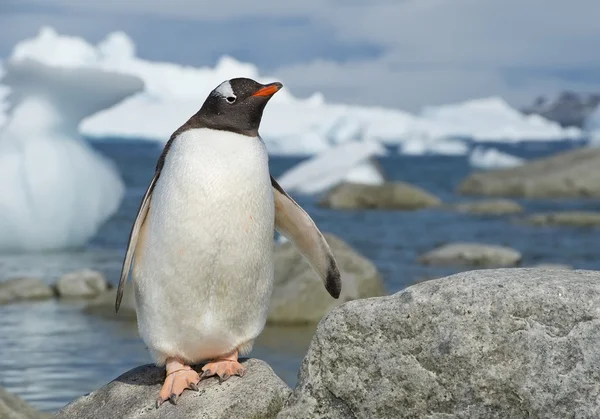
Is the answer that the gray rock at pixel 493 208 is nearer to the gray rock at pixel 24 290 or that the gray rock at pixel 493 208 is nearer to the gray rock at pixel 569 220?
the gray rock at pixel 569 220

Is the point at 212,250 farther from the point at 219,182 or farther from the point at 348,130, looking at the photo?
the point at 348,130

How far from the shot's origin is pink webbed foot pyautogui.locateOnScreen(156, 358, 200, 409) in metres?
4.26

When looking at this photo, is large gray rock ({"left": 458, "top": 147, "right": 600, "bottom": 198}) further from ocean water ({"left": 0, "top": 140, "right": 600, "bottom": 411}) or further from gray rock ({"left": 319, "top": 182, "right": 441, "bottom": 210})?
gray rock ({"left": 319, "top": 182, "right": 441, "bottom": 210})

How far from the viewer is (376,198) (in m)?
26.2

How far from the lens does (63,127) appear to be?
1689 cm

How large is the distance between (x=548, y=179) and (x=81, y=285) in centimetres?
2160

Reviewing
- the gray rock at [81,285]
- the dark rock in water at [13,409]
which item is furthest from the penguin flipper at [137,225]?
the gray rock at [81,285]

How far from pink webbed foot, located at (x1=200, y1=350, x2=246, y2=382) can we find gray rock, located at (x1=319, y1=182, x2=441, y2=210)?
21017 mm

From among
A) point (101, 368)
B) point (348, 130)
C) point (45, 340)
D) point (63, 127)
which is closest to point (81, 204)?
point (63, 127)

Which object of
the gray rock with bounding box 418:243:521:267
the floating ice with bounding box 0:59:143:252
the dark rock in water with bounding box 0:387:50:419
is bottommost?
the gray rock with bounding box 418:243:521:267

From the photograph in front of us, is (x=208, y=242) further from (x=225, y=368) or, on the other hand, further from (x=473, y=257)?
(x=473, y=257)

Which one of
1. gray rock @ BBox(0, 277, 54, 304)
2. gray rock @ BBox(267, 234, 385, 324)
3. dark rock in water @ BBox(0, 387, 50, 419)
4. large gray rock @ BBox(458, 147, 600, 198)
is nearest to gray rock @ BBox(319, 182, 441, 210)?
large gray rock @ BBox(458, 147, 600, 198)

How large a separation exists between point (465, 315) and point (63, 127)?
1417 centimetres

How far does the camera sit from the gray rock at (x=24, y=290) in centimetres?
1142
